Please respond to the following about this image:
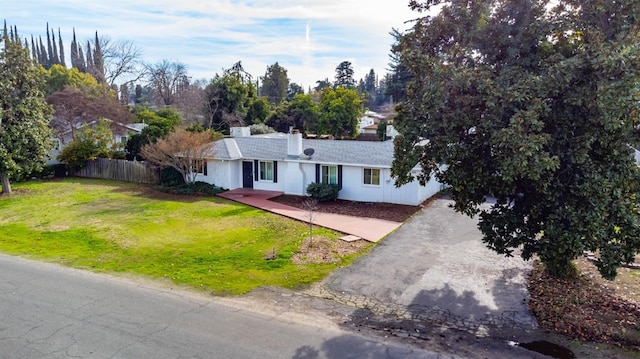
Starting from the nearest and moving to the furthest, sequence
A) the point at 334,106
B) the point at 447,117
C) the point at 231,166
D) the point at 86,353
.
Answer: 1. the point at 86,353
2. the point at 447,117
3. the point at 231,166
4. the point at 334,106

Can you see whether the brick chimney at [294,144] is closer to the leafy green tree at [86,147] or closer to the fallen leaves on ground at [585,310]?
the fallen leaves on ground at [585,310]

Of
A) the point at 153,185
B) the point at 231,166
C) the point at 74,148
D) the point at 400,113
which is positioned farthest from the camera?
the point at 74,148

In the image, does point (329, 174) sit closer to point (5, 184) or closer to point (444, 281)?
point (444, 281)

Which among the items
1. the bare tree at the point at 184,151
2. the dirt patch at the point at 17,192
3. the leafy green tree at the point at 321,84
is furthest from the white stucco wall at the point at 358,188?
the leafy green tree at the point at 321,84

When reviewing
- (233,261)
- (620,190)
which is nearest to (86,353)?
(233,261)

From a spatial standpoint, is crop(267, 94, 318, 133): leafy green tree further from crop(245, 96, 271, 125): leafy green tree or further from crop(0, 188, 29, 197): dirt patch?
crop(0, 188, 29, 197): dirt patch

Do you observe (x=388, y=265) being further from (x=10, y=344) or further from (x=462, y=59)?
(x=10, y=344)

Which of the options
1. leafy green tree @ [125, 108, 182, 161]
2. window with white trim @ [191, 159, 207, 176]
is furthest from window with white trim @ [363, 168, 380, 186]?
leafy green tree @ [125, 108, 182, 161]

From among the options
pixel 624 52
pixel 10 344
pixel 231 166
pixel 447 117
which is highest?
pixel 624 52
